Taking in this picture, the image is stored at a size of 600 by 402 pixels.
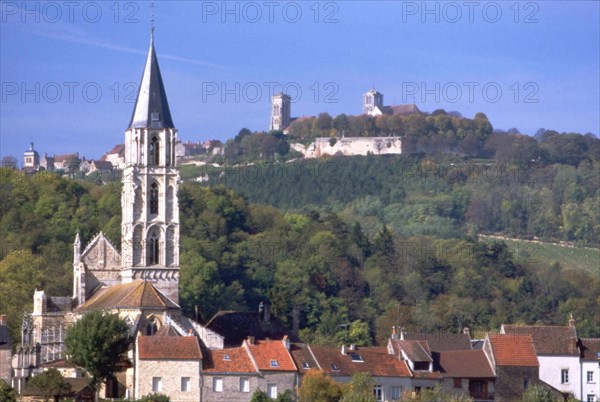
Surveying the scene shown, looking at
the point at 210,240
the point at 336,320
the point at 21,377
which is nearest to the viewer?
the point at 21,377

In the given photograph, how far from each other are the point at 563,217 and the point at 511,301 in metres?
43.0

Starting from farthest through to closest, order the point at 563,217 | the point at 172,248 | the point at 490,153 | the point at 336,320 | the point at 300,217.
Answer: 1. the point at 490,153
2. the point at 563,217
3. the point at 300,217
4. the point at 336,320
5. the point at 172,248

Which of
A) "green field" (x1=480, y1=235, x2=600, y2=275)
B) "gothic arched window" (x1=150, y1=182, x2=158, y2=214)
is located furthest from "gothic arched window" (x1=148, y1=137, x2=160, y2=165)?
"green field" (x1=480, y1=235, x2=600, y2=275)

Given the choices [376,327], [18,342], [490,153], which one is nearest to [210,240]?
[376,327]

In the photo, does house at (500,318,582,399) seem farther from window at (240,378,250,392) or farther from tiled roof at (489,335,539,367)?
window at (240,378,250,392)

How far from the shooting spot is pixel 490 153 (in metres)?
200

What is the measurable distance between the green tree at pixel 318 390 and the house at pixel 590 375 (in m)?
12.1

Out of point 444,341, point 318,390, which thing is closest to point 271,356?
point 318,390

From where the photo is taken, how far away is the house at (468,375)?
68375 mm

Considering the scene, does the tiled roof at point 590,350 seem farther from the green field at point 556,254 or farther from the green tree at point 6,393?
the green field at point 556,254

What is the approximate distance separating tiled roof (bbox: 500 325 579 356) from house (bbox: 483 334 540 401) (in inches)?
19.8

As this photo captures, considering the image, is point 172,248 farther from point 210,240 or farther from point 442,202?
point 442,202

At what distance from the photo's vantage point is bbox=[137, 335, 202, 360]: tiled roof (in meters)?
63.5

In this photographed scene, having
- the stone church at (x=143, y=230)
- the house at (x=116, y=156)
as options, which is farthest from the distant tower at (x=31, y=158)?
the stone church at (x=143, y=230)
